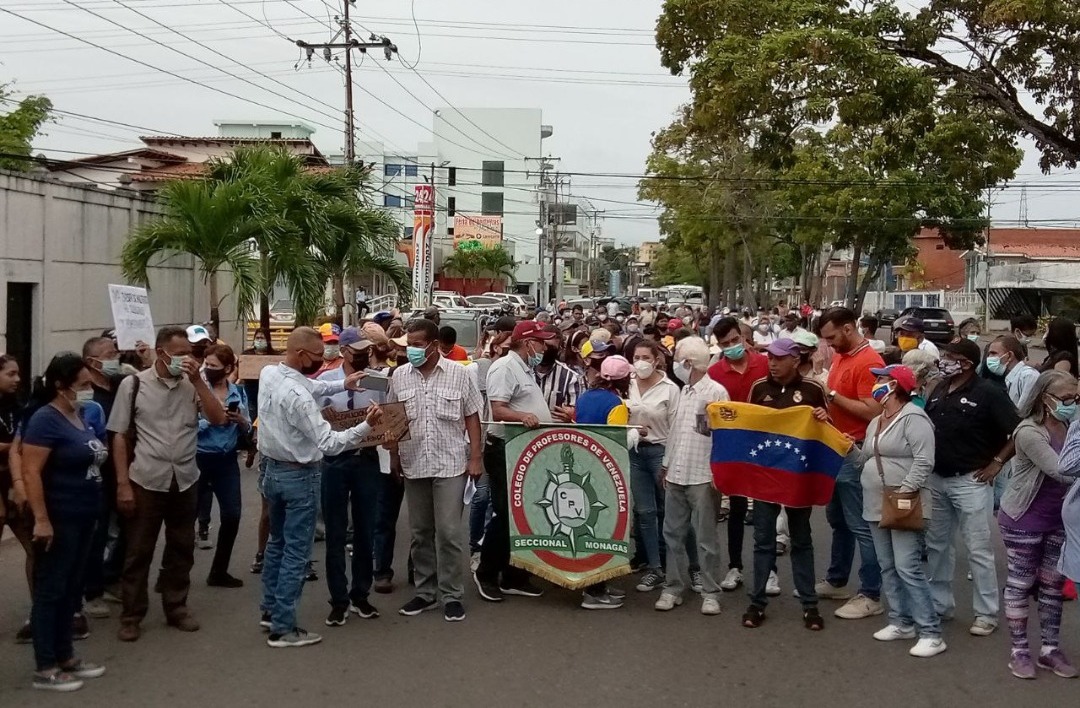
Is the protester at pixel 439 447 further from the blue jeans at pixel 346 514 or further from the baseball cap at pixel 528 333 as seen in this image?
the baseball cap at pixel 528 333

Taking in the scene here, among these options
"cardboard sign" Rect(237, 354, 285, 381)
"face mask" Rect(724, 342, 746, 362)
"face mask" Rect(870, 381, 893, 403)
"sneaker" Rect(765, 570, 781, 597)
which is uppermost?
"face mask" Rect(724, 342, 746, 362)

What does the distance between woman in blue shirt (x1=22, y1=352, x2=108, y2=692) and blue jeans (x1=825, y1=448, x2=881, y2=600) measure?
4.81 m

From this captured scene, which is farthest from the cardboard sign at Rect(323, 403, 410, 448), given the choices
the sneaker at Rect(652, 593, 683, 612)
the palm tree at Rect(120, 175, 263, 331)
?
the palm tree at Rect(120, 175, 263, 331)

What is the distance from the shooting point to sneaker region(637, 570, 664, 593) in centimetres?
798

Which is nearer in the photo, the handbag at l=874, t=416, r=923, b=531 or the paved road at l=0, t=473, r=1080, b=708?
the paved road at l=0, t=473, r=1080, b=708

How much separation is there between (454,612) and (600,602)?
1046 mm

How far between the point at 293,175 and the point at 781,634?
16153 millimetres

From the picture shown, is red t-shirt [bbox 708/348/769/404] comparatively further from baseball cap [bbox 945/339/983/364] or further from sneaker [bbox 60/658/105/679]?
sneaker [bbox 60/658/105/679]

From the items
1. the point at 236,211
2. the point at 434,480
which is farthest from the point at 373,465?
the point at 236,211

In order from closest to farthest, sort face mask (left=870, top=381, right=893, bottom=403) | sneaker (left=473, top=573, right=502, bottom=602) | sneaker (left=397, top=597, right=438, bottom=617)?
face mask (left=870, top=381, right=893, bottom=403) → sneaker (left=397, top=597, right=438, bottom=617) → sneaker (left=473, top=573, right=502, bottom=602)

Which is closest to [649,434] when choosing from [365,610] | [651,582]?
[651,582]

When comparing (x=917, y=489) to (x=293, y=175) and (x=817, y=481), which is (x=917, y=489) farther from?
(x=293, y=175)

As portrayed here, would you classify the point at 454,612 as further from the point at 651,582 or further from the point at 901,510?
the point at 901,510

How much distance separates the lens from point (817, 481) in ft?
23.0
